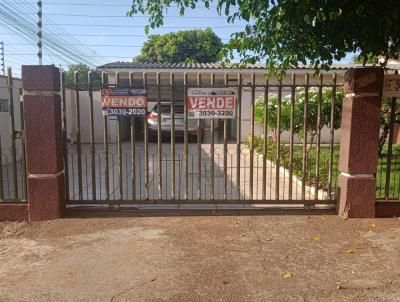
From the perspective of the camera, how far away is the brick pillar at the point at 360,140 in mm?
5125

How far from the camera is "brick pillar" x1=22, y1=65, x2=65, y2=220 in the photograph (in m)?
5.05

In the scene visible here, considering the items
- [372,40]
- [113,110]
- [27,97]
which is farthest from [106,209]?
[372,40]

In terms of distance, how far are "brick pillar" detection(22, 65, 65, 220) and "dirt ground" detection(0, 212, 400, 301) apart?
0.29 m

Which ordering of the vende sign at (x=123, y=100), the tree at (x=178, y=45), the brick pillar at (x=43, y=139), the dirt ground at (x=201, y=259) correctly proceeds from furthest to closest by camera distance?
the tree at (x=178, y=45) < the vende sign at (x=123, y=100) < the brick pillar at (x=43, y=139) < the dirt ground at (x=201, y=259)

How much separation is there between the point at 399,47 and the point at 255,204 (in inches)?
112

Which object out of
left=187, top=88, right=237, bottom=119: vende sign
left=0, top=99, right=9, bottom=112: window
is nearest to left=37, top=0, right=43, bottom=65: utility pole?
left=0, top=99, right=9, bottom=112: window

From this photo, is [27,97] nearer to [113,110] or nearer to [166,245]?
[113,110]

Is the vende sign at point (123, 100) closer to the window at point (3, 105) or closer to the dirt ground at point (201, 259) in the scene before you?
the dirt ground at point (201, 259)

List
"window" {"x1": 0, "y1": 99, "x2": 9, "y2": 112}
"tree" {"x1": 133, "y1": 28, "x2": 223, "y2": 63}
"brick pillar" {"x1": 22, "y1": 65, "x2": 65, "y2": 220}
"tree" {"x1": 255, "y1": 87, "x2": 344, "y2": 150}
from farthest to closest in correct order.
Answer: "tree" {"x1": 133, "y1": 28, "x2": 223, "y2": 63}
"window" {"x1": 0, "y1": 99, "x2": 9, "y2": 112}
"tree" {"x1": 255, "y1": 87, "x2": 344, "y2": 150}
"brick pillar" {"x1": 22, "y1": 65, "x2": 65, "y2": 220}

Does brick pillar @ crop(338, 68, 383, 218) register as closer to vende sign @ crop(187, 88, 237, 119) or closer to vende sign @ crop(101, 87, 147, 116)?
vende sign @ crop(187, 88, 237, 119)

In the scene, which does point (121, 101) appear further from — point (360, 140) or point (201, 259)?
point (360, 140)

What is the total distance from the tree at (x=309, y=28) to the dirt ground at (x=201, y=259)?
7.38ft

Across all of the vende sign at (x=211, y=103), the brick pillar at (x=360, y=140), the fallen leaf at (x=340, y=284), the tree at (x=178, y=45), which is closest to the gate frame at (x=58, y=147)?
the brick pillar at (x=360, y=140)

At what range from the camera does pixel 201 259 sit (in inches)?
160
